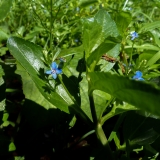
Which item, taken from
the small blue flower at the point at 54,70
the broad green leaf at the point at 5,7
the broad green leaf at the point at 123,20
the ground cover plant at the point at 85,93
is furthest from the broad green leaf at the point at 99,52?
the broad green leaf at the point at 5,7

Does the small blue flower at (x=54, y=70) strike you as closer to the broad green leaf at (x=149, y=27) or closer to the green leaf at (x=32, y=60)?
the green leaf at (x=32, y=60)

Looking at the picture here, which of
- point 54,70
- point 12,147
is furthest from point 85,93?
point 12,147

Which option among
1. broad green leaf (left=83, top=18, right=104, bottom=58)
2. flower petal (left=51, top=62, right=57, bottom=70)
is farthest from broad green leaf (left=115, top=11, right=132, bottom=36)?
flower petal (left=51, top=62, right=57, bottom=70)

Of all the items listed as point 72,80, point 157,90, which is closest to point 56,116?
point 72,80

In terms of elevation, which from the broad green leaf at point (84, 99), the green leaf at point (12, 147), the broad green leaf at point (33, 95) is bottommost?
the green leaf at point (12, 147)

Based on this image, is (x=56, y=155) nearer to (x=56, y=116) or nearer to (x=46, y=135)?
(x=46, y=135)

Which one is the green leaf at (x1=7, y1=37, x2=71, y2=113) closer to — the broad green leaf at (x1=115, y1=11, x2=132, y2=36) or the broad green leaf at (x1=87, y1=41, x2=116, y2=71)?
the broad green leaf at (x1=87, y1=41, x2=116, y2=71)
